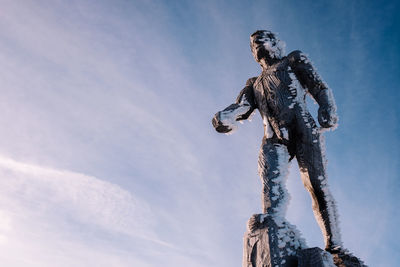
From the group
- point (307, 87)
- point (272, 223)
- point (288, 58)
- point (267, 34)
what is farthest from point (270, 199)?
point (267, 34)

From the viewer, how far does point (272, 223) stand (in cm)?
287

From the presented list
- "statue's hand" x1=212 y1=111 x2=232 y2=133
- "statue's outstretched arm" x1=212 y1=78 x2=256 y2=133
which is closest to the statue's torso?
"statue's outstretched arm" x1=212 y1=78 x2=256 y2=133

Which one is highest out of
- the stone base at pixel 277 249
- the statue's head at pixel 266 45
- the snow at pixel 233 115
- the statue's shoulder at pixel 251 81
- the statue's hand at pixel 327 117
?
the statue's head at pixel 266 45

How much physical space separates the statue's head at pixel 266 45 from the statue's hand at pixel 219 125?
0.91 m

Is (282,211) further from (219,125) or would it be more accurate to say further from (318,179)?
(219,125)

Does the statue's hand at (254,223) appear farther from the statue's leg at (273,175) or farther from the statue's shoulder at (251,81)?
the statue's shoulder at (251,81)

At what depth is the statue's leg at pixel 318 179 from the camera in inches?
134

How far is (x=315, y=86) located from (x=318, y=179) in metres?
1.01

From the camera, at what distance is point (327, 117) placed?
3.58 meters

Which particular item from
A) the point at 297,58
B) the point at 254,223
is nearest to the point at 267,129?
the point at 297,58

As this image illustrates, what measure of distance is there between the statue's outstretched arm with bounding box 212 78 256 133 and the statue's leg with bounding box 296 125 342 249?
725 mm

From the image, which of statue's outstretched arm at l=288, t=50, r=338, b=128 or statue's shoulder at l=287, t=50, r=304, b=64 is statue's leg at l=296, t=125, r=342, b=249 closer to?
statue's outstretched arm at l=288, t=50, r=338, b=128

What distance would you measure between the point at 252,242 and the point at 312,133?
1.34 meters

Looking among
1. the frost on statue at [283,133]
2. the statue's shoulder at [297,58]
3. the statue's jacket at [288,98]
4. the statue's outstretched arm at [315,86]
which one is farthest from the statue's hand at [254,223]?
the statue's shoulder at [297,58]
